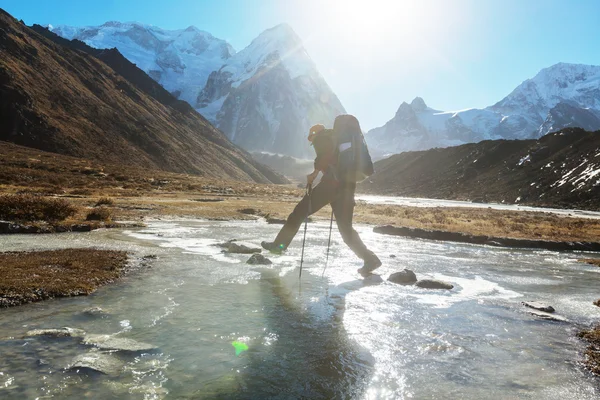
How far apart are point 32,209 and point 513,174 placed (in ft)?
488

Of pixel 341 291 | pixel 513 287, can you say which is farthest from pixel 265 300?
pixel 513 287

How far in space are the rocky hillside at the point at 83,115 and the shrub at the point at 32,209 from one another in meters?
83.1

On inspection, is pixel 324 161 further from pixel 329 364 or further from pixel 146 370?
pixel 146 370

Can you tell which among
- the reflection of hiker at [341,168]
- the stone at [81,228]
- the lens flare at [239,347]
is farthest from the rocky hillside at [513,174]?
the lens flare at [239,347]

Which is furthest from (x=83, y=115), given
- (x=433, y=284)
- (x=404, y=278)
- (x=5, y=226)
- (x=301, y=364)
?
(x=301, y=364)

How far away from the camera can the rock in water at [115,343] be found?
475 cm

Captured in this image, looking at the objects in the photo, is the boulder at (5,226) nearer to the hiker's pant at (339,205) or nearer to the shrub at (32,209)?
the shrub at (32,209)

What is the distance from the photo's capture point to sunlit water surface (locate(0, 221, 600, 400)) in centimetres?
403

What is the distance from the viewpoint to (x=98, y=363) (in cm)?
430

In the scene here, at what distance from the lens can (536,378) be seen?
4.52 metres

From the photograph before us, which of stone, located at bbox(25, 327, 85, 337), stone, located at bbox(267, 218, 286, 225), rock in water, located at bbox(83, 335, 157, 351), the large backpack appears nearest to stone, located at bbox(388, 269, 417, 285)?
the large backpack

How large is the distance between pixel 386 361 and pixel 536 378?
1.79m

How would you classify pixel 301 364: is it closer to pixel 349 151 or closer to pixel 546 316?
pixel 546 316

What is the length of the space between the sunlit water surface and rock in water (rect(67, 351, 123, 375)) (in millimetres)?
116
